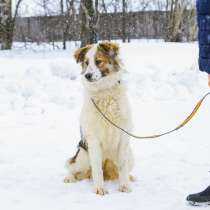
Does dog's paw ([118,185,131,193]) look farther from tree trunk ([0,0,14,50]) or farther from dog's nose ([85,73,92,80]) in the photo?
tree trunk ([0,0,14,50])

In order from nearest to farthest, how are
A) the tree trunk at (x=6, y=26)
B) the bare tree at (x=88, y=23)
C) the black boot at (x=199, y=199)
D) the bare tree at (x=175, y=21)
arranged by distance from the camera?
the black boot at (x=199, y=199)
the bare tree at (x=88, y=23)
the tree trunk at (x=6, y=26)
the bare tree at (x=175, y=21)

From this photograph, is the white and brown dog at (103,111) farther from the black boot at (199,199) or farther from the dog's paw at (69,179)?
the black boot at (199,199)

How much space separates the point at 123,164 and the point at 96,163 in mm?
252

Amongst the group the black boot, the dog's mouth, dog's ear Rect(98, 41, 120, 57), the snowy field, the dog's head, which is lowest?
the snowy field

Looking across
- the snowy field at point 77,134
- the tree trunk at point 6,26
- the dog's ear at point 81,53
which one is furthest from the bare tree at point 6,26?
the dog's ear at point 81,53

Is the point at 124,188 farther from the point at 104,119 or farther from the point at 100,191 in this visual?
the point at 104,119

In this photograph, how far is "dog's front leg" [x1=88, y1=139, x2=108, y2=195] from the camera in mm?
4949

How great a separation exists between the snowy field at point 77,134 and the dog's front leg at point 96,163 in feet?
0.32

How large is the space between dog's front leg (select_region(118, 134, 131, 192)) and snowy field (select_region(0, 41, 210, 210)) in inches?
3.6

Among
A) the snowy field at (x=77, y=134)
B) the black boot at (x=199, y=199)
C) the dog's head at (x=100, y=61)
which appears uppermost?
the dog's head at (x=100, y=61)

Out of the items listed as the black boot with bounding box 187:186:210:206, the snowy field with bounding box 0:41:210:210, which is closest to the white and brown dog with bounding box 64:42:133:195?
the snowy field with bounding box 0:41:210:210

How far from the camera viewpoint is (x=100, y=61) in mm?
4875

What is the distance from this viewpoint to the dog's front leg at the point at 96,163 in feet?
16.2

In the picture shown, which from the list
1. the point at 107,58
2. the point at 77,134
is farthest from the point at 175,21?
the point at 107,58
